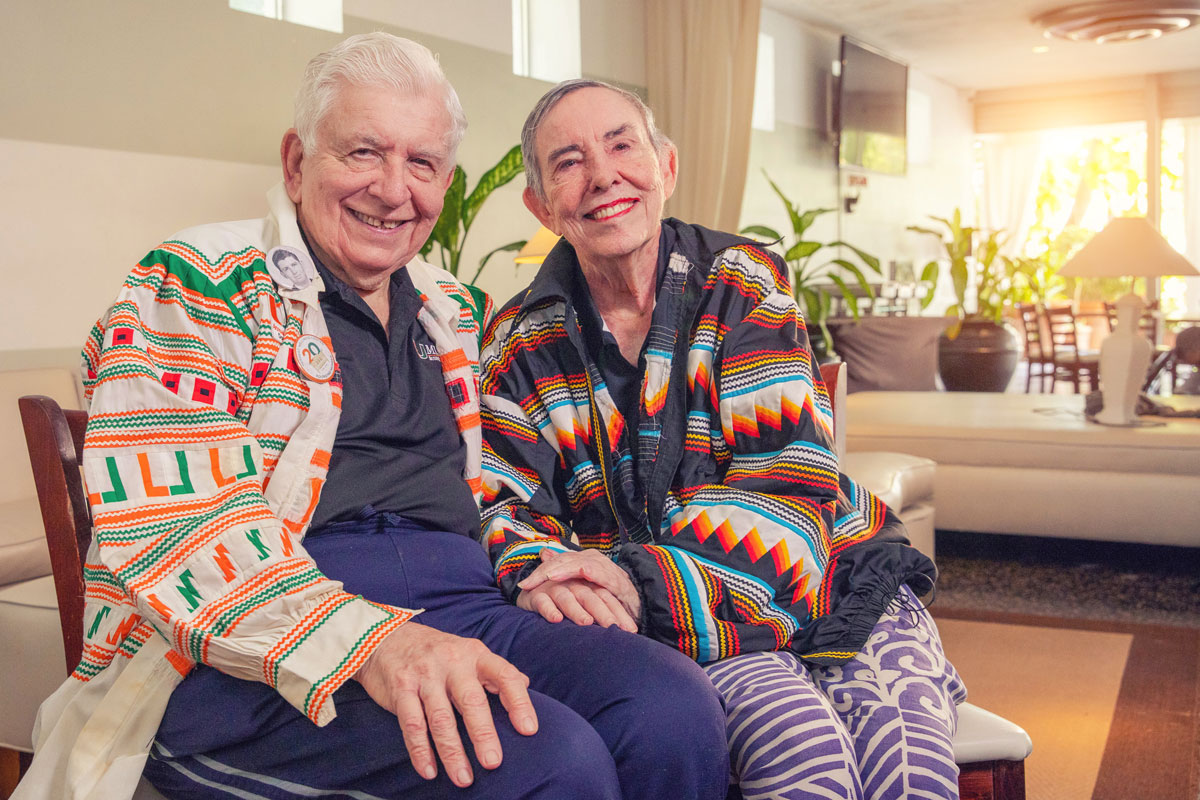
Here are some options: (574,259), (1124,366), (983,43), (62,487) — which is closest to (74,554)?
(62,487)

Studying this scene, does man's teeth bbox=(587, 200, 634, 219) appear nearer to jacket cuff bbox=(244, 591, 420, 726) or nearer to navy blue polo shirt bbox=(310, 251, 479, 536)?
navy blue polo shirt bbox=(310, 251, 479, 536)

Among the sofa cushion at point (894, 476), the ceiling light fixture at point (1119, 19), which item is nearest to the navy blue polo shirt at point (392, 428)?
the sofa cushion at point (894, 476)

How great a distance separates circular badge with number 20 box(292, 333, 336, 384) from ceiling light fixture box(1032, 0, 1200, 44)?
7635mm

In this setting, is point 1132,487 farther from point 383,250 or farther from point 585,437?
point 383,250

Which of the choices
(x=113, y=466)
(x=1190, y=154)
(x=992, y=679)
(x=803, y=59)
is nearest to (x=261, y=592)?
(x=113, y=466)

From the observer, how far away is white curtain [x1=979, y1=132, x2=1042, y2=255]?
12.1 metres

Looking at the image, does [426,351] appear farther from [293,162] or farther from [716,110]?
[716,110]

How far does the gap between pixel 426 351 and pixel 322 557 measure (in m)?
0.35

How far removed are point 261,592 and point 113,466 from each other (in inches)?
8.0

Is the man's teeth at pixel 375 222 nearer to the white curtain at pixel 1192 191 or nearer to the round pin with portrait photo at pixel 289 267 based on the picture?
the round pin with portrait photo at pixel 289 267

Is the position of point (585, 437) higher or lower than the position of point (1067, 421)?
higher

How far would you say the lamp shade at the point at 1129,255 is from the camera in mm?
3746

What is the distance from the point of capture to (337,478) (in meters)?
1.21

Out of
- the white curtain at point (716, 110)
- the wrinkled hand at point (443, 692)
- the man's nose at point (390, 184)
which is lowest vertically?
the wrinkled hand at point (443, 692)
